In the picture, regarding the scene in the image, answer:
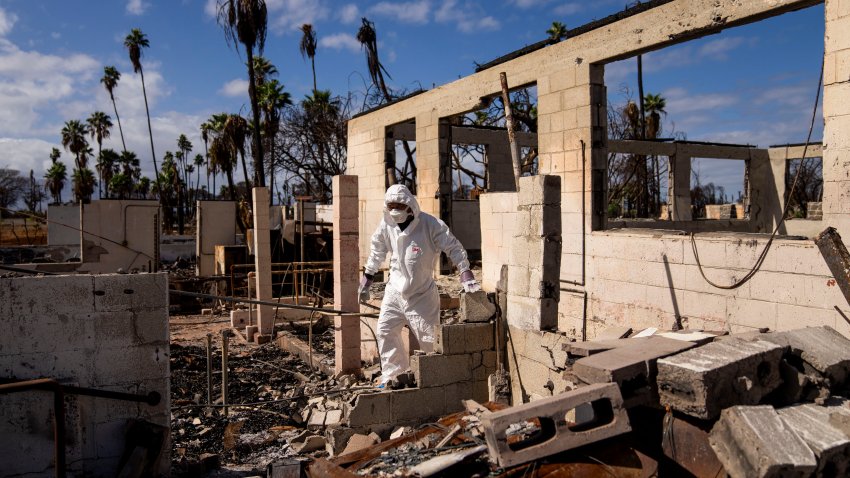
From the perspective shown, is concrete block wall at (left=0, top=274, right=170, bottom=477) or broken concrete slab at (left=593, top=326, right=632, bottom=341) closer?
concrete block wall at (left=0, top=274, right=170, bottom=477)

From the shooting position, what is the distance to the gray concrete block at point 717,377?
3637 millimetres

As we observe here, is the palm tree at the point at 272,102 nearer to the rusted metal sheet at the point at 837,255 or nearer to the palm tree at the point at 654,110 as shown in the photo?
the palm tree at the point at 654,110

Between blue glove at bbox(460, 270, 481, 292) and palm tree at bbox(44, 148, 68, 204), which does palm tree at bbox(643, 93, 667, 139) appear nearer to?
blue glove at bbox(460, 270, 481, 292)

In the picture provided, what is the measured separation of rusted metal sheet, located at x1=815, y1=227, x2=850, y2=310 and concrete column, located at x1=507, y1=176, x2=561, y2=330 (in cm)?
228

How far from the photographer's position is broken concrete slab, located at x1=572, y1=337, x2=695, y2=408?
3.94 meters

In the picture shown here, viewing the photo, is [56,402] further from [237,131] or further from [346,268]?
[237,131]

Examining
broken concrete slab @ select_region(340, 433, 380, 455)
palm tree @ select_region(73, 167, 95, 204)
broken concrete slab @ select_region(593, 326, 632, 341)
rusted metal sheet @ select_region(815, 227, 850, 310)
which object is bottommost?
broken concrete slab @ select_region(340, 433, 380, 455)

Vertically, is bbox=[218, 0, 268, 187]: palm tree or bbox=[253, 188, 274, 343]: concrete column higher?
bbox=[218, 0, 268, 187]: palm tree

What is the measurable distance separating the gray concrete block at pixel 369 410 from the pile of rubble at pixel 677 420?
1.50 meters

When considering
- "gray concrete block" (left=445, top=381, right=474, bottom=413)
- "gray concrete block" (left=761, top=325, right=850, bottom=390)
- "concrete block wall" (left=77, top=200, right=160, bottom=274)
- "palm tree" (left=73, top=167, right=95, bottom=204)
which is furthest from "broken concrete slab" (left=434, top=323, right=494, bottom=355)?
"palm tree" (left=73, top=167, right=95, bottom=204)

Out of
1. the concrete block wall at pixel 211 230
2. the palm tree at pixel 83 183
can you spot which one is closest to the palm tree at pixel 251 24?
the concrete block wall at pixel 211 230

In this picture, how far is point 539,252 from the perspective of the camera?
5.96 meters

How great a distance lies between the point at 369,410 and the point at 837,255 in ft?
14.6

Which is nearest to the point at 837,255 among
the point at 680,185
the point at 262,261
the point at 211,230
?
the point at 262,261
